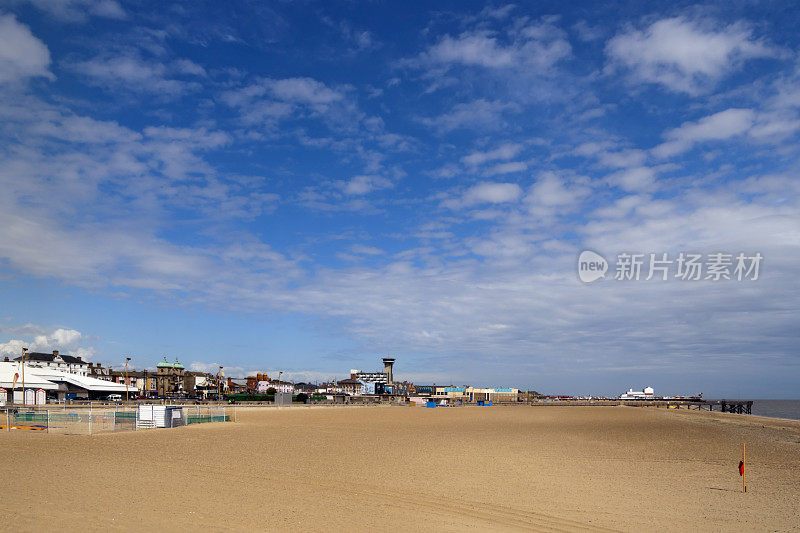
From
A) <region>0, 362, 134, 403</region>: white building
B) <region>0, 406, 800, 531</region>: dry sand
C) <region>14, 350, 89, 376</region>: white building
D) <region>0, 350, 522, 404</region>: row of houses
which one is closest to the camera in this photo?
<region>0, 406, 800, 531</region>: dry sand

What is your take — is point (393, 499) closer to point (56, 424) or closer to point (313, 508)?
point (313, 508)

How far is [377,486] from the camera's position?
1616 centimetres

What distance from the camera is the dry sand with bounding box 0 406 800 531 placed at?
38.7ft

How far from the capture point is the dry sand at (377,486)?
11781mm

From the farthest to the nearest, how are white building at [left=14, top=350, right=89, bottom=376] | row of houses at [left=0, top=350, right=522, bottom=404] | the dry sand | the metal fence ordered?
white building at [left=14, top=350, right=89, bottom=376], row of houses at [left=0, top=350, right=522, bottom=404], the metal fence, the dry sand

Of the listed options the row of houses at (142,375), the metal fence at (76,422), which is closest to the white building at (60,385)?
the row of houses at (142,375)

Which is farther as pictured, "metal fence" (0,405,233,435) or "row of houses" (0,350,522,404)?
"row of houses" (0,350,522,404)

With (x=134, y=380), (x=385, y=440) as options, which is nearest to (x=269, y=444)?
(x=385, y=440)

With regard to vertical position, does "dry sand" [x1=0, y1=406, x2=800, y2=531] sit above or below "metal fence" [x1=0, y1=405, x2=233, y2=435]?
above

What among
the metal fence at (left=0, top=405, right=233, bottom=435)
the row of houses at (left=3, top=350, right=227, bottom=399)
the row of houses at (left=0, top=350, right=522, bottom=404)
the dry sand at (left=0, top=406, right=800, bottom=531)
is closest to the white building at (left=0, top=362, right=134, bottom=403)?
the row of houses at (left=0, top=350, right=522, bottom=404)

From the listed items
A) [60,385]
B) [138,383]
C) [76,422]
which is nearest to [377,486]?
[76,422]

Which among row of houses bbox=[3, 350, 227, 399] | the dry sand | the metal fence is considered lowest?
row of houses bbox=[3, 350, 227, 399]

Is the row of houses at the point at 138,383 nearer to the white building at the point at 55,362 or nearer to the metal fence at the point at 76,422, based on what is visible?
the white building at the point at 55,362

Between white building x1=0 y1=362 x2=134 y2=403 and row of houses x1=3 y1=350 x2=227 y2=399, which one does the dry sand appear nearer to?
white building x1=0 y1=362 x2=134 y2=403
